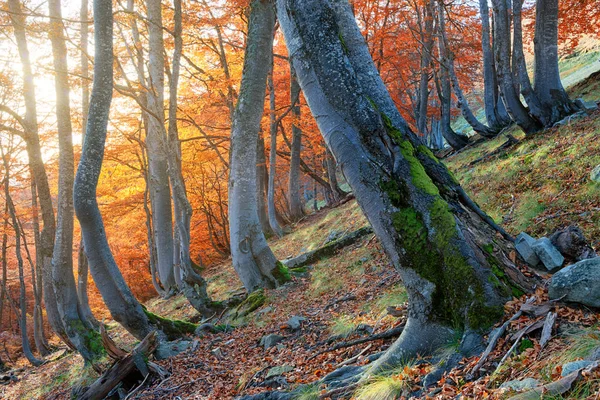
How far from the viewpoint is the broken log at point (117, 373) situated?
197 inches

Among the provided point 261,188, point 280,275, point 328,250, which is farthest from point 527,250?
point 261,188

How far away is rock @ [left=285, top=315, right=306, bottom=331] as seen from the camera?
5.45 metres

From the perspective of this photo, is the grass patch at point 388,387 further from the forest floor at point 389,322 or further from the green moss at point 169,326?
the green moss at point 169,326

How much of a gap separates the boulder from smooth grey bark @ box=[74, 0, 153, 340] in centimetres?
568

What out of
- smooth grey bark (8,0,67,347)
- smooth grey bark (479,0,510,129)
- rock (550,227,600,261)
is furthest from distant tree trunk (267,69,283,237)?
rock (550,227,600,261)

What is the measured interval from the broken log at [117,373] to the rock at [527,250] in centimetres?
460

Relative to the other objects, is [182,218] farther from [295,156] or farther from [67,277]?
[295,156]

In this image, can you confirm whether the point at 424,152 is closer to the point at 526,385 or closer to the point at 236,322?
the point at 526,385

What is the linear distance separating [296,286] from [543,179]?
446 cm

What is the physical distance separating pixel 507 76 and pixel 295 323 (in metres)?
7.54

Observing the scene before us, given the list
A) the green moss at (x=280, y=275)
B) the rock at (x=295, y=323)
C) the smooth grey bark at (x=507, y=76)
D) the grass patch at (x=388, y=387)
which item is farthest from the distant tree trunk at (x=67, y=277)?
the smooth grey bark at (x=507, y=76)

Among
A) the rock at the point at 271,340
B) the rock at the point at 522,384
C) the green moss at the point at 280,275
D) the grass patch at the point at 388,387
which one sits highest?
the green moss at the point at 280,275

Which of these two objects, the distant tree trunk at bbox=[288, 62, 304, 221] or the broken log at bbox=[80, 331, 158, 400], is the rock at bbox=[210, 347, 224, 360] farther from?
the distant tree trunk at bbox=[288, 62, 304, 221]

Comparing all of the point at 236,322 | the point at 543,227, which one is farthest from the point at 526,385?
the point at 236,322
